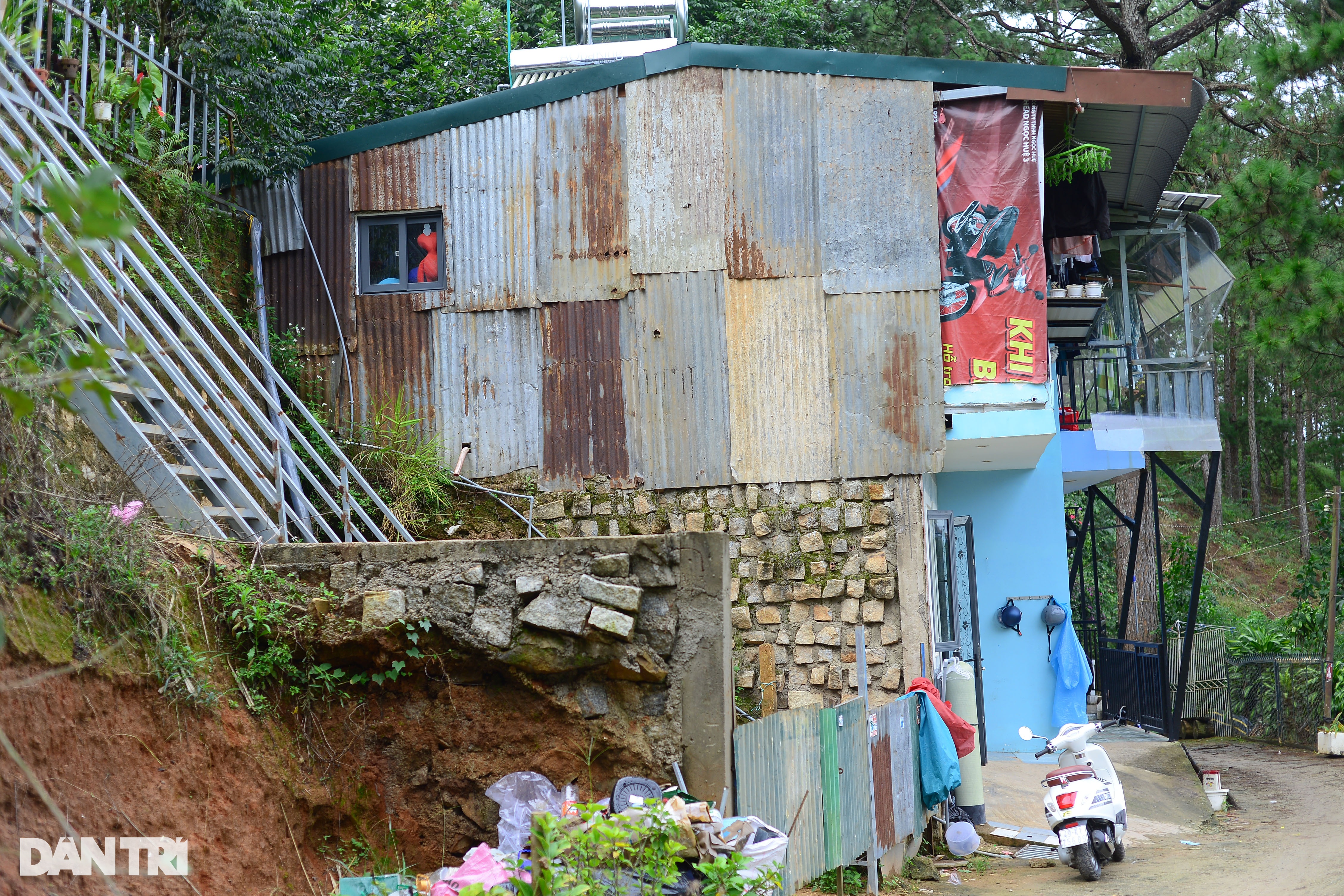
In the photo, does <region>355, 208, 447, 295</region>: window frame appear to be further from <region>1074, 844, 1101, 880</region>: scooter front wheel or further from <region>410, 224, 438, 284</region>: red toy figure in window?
<region>1074, 844, 1101, 880</region>: scooter front wheel

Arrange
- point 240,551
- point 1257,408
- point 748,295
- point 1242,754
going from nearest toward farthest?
point 240,551 → point 748,295 → point 1242,754 → point 1257,408

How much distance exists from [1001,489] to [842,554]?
4245 mm

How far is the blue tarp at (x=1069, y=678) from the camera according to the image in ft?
42.5

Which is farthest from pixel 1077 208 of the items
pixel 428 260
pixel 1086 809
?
pixel 428 260

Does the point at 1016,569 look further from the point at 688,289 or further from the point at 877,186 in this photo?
the point at 688,289

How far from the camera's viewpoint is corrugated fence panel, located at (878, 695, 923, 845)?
784 cm

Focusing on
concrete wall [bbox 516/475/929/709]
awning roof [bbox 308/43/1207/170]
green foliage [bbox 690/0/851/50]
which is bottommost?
concrete wall [bbox 516/475/929/709]

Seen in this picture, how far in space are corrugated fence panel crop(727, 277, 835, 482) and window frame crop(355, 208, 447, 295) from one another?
325cm

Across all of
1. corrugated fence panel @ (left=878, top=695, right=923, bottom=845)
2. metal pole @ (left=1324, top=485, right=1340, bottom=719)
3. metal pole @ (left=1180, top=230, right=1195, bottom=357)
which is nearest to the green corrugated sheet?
corrugated fence panel @ (left=878, top=695, right=923, bottom=845)

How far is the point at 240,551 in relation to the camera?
640 centimetres

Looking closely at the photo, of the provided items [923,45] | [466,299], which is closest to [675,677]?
[466,299]

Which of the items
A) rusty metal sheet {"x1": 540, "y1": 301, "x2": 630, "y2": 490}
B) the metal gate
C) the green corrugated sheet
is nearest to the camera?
the green corrugated sheet

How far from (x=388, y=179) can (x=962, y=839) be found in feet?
27.6

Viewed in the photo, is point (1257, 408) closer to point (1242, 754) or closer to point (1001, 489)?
point (1242, 754)
